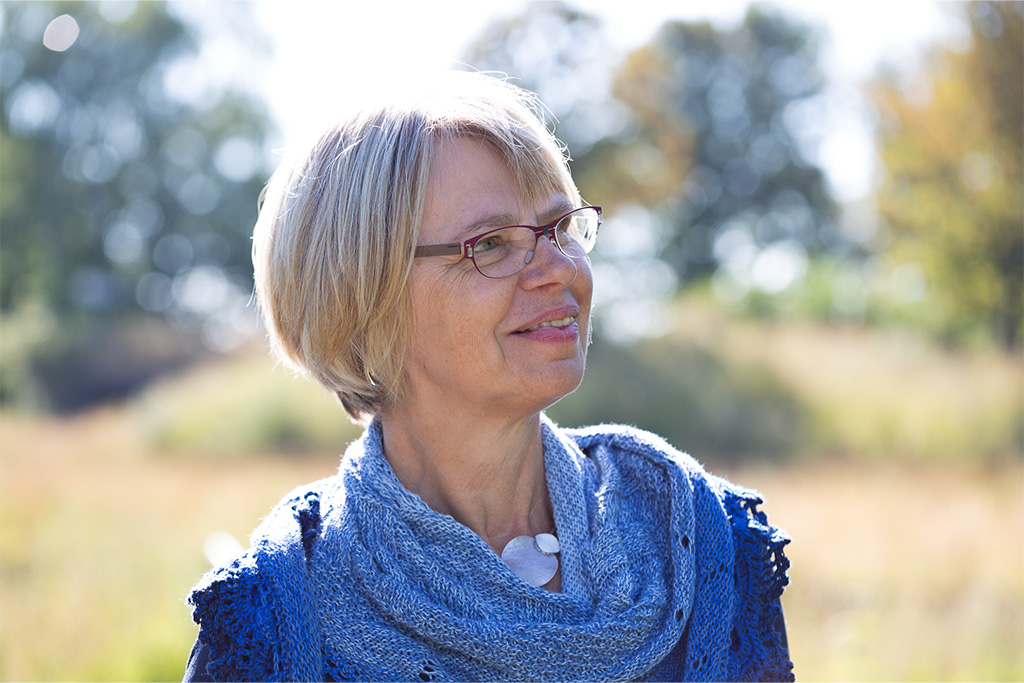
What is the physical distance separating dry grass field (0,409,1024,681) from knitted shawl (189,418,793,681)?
8.84ft

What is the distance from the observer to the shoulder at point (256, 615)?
153cm

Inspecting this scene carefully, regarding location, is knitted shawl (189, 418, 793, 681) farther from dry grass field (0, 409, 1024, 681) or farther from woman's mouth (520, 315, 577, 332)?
dry grass field (0, 409, 1024, 681)

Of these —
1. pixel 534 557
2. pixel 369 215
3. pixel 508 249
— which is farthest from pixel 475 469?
pixel 369 215

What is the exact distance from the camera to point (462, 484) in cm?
188

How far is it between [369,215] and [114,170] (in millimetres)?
25032

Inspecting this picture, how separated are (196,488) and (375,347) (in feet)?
22.9

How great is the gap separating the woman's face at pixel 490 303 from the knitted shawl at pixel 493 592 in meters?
0.26

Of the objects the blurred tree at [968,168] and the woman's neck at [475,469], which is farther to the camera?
the blurred tree at [968,168]

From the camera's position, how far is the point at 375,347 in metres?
1.85

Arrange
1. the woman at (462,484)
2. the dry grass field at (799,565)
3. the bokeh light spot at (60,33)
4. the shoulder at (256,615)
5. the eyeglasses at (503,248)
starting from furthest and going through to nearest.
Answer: the bokeh light spot at (60,33) → the dry grass field at (799,565) → the eyeglasses at (503,248) → the woman at (462,484) → the shoulder at (256,615)

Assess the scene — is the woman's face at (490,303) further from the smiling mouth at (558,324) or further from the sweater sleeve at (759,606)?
the sweater sleeve at (759,606)

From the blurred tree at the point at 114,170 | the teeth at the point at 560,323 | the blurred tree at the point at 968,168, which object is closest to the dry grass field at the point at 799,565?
the teeth at the point at 560,323

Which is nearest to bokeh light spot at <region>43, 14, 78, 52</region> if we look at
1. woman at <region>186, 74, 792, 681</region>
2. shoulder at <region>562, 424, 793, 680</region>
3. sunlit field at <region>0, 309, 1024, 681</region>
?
sunlit field at <region>0, 309, 1024, 681</region>

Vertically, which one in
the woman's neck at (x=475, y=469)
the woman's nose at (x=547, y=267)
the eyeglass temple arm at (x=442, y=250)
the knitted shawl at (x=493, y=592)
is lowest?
the knitted shawl at (x=493, y=592)
